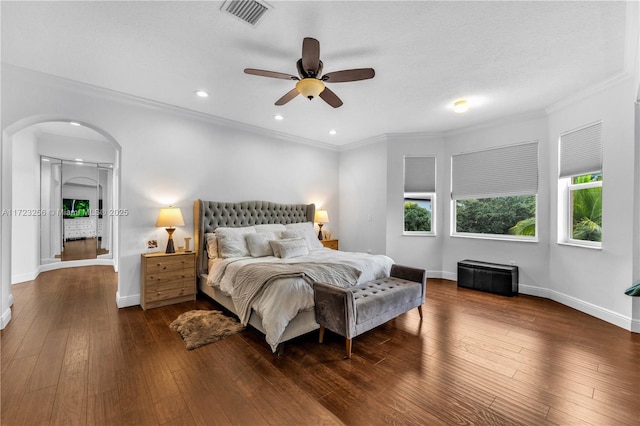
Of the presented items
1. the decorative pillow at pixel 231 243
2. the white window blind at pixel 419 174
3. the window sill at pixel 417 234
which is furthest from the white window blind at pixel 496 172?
the decorative pillow at pixel 231 243

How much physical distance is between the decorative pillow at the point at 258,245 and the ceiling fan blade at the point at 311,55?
2442 mm

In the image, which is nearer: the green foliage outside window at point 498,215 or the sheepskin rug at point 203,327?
the sheepskin rug at point 203,327

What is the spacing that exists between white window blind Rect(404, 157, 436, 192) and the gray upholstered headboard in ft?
6.95

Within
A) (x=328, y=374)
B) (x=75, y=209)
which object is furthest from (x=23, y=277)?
(x=328, y=374)

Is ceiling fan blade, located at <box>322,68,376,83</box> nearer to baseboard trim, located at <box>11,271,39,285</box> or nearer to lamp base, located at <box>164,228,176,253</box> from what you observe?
lamp base, located at <box>164,228,176,253</box>

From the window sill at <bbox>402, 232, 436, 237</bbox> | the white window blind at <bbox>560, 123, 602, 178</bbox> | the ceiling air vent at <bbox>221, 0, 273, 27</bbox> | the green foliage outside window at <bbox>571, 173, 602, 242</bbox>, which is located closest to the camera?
the ceiling air vent at <bbox>221, 0, 273, 27</bbox>

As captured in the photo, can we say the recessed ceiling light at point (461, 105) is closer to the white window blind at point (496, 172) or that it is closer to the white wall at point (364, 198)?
the white window blind at point (496, 172)

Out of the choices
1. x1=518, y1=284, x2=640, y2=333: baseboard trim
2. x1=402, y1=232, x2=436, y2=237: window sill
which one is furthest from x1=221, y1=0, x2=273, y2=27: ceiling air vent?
x1=518, y1=284, x2=640, y2=333: baseboard trim

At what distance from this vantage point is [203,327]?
3.02 meters

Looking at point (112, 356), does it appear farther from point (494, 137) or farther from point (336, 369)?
point (494, 137)

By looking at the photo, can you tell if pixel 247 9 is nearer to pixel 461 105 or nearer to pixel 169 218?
pixel 169 218

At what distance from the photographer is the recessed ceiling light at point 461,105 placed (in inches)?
151

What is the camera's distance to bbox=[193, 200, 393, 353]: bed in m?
2.54

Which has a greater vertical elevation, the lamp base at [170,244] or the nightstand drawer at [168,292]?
the lamp base at [170,244]
